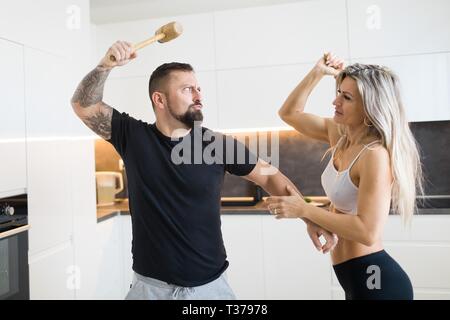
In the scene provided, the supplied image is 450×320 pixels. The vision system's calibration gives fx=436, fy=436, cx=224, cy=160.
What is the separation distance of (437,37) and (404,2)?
247 millimetres

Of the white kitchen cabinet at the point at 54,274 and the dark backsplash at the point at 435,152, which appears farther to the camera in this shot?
the dark backsplash at the point at 435,152

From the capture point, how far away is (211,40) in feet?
8.11

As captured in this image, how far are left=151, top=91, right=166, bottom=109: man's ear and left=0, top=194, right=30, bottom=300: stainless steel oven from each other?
80cm

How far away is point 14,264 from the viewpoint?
5.33 ft

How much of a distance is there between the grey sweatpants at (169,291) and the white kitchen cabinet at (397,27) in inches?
63.8

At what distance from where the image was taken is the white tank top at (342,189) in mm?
1102

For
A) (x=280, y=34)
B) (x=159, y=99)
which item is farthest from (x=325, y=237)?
(x=280, y=34)

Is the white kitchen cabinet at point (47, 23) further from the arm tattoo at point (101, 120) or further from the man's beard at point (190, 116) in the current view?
the man's beard at point (190, 116)

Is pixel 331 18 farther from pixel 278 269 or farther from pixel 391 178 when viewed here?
pixel 391 178

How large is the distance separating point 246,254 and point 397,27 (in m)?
1.43

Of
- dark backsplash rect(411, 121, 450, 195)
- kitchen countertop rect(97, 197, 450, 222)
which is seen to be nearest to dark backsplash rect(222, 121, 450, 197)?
dark backsplash rect(411, 121, 450, 195)

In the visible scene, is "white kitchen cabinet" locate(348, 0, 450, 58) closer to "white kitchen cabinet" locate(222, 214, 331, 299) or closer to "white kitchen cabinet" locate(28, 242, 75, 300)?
"white kitchen cabinet" locate(222, 214, 331, 299)

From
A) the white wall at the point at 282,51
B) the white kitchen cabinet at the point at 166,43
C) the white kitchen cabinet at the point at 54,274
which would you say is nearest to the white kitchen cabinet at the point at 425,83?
the white wall at the point at 282,51
